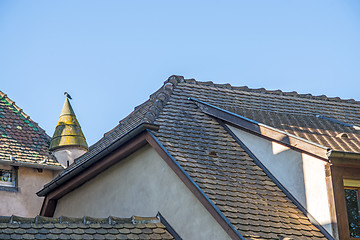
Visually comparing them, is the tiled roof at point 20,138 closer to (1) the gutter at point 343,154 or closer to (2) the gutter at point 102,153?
(2) the gutter at point 102,153

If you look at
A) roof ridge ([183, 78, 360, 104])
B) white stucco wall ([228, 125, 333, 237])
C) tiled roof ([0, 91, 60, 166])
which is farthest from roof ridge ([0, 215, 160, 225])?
tiled roof ([0, 91, 60, 166])

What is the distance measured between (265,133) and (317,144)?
1.22 metres

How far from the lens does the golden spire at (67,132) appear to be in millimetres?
18312

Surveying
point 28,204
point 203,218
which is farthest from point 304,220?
point 28,204

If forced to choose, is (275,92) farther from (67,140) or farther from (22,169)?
(22,169)

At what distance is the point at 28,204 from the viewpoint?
685 inches

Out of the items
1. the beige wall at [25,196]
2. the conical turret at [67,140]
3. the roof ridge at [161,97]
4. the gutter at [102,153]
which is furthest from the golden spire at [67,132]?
the gutter at [102,153]

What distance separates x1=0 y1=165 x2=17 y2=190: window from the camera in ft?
56.7

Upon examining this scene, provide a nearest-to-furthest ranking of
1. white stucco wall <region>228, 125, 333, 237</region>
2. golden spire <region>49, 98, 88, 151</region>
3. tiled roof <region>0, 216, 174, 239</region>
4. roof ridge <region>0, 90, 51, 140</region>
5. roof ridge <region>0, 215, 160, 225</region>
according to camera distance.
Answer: tiled roof <region>0, 216, 174, 239</region> < roof ridge <region>0, 215, 160, 225</region> < white stucco wall <region>228, 125, 333, 237</region> < golden spire <region>49, 98, 88, 151</region> < roof ridge <region>0, 90, 51, 140</region>

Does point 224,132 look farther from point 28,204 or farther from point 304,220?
point 28,204

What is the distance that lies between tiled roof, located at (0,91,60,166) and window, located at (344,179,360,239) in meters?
8.76

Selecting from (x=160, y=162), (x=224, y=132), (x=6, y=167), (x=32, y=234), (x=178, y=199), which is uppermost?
(x=6, y=167)

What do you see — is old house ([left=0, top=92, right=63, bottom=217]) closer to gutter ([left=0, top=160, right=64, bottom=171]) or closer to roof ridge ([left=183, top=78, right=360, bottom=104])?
gutter ([left=0, top=160, right=64, bottom=171])

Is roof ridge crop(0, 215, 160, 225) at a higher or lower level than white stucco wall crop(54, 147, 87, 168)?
lower
